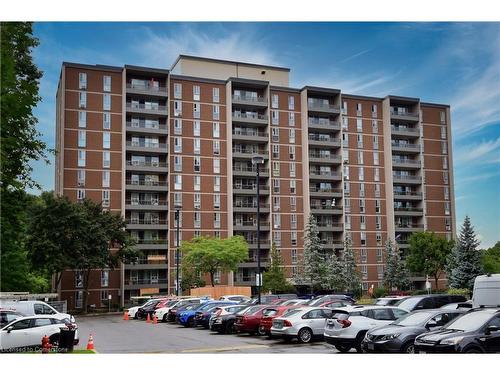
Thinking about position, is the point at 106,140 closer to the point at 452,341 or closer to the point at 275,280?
the point at 275,280

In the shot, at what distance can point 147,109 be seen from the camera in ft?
241

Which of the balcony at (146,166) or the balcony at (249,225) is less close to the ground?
the balcony at (146,166)

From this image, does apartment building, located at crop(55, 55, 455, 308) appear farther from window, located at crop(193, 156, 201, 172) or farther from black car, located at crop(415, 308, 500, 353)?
black car, located at crop(415, 308, 500, 353)

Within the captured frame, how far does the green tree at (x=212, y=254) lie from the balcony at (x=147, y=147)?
12.2 meters

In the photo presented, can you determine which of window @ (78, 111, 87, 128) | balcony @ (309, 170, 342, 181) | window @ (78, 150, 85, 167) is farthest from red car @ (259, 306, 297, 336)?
balcony @ (309, 170, 342, 181)

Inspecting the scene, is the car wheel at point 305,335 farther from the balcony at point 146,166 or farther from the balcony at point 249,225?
the balcony at point 249,225

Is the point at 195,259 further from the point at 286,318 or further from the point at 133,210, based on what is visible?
the point at 286,318

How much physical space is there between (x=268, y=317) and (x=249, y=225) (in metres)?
53.2

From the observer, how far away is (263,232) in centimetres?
7806

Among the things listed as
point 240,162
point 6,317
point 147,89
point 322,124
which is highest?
point 147,89

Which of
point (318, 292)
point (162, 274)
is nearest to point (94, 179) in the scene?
point (162, 274)

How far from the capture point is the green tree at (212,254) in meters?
65.8

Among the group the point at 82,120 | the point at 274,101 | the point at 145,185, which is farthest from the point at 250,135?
the point at 82,120

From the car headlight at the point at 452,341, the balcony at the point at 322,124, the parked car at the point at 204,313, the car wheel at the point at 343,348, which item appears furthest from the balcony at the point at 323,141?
the car headlight at the point at 452,341
